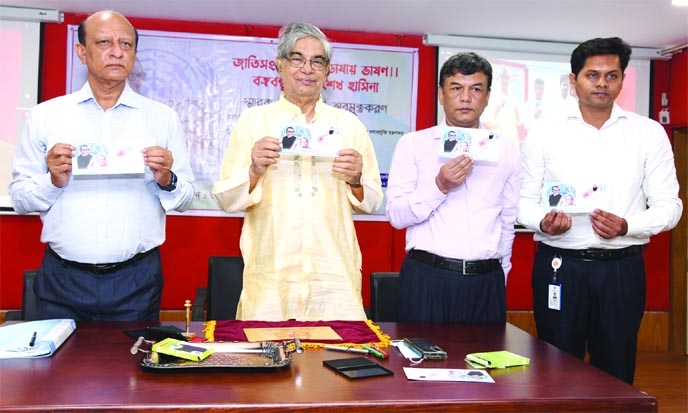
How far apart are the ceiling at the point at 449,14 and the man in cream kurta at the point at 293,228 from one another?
106 inches

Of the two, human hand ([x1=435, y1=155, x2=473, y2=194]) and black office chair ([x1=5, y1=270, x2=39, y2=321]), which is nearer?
human hand ([x1=435, y1=155, x2=473, y2=194])

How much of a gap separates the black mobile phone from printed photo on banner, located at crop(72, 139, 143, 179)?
1.16m

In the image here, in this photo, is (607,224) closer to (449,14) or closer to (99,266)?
(99,266)

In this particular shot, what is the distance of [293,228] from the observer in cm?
266

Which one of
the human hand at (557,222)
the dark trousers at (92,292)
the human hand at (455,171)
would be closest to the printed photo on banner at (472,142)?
the human hand at (455,171)

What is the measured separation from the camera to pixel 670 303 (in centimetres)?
657

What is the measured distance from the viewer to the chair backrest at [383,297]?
3506 mm

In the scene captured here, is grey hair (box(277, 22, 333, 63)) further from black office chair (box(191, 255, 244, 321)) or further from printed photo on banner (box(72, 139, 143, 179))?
black office chair (box(191, 255, 244, 321))

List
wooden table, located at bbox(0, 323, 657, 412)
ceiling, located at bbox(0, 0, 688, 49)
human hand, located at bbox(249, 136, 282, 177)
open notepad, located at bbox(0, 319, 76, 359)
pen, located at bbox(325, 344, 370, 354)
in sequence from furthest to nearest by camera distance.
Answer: ceiling, located at bbox(0, 0, 688, 49), human hand, located at bbox(249, 136, 282, 177), pen, located at bbox(325, 344, 370, 354), open notepad, located at bbox(0, 319, 76, 359), wooden table, located at bbox(0, 323, 657, 412)

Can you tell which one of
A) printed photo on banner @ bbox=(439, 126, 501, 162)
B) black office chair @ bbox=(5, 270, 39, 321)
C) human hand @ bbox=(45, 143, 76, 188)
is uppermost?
printed photo on banner @ bbox=(439, 126, 501, 162)

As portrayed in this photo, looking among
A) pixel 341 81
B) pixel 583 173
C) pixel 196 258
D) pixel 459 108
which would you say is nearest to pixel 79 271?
pixel 459 108

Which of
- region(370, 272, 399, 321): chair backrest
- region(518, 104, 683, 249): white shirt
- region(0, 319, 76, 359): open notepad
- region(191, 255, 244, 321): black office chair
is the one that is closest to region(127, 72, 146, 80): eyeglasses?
region(191, 255, 244, 321): black office chair

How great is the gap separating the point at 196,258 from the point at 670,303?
4.58 metres

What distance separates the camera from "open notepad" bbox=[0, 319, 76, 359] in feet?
6.11
